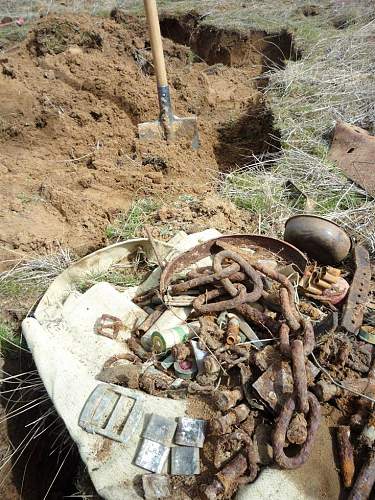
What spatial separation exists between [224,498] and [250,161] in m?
3.44

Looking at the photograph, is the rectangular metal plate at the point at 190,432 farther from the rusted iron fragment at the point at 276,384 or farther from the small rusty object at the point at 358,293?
the small rusty object at the point at 358,293

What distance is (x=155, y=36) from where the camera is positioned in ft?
13.8

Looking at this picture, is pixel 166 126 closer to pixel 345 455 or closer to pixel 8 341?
pixel 8 341

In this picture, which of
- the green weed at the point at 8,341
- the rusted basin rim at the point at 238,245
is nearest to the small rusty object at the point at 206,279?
the rusted basin rim at the point at 238,245

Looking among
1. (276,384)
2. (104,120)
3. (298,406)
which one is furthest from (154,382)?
(104,120)

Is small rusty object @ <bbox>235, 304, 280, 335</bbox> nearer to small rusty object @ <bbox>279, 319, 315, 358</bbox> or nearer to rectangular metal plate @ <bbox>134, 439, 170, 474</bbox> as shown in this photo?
small rusty object @ <bbox>279, 319, 315, 358</bbox>

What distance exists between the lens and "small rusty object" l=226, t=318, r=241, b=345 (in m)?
2.26

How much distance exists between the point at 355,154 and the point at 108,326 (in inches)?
107

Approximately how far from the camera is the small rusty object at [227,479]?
67.7 inches

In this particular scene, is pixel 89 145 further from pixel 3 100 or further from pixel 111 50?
pixel 111 50

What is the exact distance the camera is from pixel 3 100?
4887 mm

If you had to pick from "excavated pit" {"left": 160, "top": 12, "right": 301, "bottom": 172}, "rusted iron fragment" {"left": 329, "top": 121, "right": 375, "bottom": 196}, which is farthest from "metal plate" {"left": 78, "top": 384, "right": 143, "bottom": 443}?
"excavated pit" {"left": 160, "top": 12, "right": 301, "bottom": 172}

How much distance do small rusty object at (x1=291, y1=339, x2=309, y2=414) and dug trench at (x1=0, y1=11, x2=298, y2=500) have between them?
1.54m

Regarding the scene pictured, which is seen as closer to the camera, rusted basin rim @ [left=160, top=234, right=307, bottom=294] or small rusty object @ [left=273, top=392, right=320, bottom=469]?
small rusty object @ [left=273, top=392, right=320, bottom=469]
